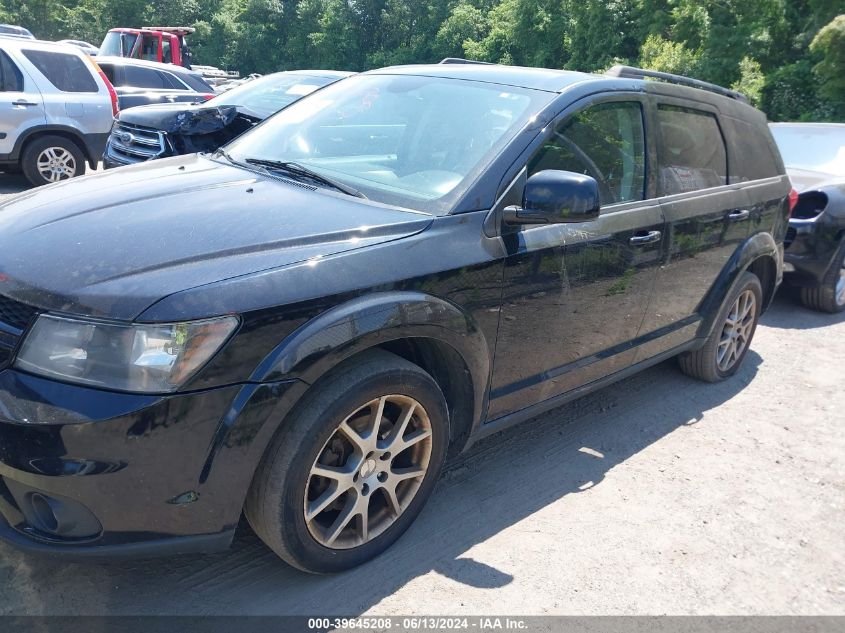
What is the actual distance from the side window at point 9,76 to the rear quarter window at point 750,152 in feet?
26.4

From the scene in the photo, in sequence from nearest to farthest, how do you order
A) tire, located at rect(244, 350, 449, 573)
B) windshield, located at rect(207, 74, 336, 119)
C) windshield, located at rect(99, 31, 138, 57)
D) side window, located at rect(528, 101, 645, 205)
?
tire, located at rect(244, 350, 449, 573), side window, located at rect(528, 101, 645, 205), windshield, located at rect(207, 74, 336, 119), windshield, located at rect(99, 31, 138, 57)

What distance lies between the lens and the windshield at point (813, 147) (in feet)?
22.5

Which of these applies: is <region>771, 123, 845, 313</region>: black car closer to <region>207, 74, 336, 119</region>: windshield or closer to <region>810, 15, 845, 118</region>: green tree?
<region>207, 74, 336, 119</region>: windshield

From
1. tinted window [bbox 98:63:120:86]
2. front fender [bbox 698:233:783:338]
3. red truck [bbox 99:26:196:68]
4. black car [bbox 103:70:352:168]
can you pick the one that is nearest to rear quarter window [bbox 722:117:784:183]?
front fender [bbox 698:233:783:338]

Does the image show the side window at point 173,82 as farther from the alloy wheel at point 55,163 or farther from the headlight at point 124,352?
the headlight at point 124,352

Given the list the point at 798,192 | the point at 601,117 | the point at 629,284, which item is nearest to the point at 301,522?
the point at 629,284

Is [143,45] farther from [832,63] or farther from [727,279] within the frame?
[727,279]

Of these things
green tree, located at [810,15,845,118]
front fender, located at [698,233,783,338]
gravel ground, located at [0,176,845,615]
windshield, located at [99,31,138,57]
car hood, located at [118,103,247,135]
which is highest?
green tree, located at [810,15,845,118]

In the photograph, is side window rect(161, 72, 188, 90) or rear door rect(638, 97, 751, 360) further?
side window rect(161, 72, 188, 90)

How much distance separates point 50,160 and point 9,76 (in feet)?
3.37

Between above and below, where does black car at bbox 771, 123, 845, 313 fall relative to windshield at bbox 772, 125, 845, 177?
below

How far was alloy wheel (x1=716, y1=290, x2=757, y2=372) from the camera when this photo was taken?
183 inches


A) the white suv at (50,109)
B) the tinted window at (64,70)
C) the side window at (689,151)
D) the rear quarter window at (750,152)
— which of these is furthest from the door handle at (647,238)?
the tinted window at (64,70)

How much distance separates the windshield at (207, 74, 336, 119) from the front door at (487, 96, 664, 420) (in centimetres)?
502
